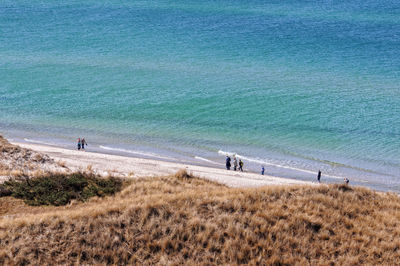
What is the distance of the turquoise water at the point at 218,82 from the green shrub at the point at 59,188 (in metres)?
17.3

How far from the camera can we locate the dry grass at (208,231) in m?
13.0

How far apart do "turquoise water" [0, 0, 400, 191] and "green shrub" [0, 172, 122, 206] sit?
17.3m

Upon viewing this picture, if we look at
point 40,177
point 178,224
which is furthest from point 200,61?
point 178,224

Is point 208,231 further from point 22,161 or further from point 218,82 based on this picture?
point 218,82

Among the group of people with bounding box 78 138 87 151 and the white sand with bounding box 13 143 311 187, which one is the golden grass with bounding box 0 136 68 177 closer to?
the white sand with bounding box 13 143 311 187

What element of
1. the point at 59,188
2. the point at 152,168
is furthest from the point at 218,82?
the point at 59,188

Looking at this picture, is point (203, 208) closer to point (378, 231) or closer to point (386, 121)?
point (378, 231)

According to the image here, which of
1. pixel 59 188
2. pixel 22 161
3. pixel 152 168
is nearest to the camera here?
pixel 59 188

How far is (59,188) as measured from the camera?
18.0 m

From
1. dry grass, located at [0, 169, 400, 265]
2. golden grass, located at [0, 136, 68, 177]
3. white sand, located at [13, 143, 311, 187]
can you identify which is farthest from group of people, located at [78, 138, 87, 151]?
dry grass, located at [0, 169, 400, 265]

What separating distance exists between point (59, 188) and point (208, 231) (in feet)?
23.5

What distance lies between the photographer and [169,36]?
8100cm

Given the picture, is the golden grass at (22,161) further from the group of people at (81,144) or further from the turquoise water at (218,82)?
the turquoise water at (218,82)

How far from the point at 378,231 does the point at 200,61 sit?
179 feet
